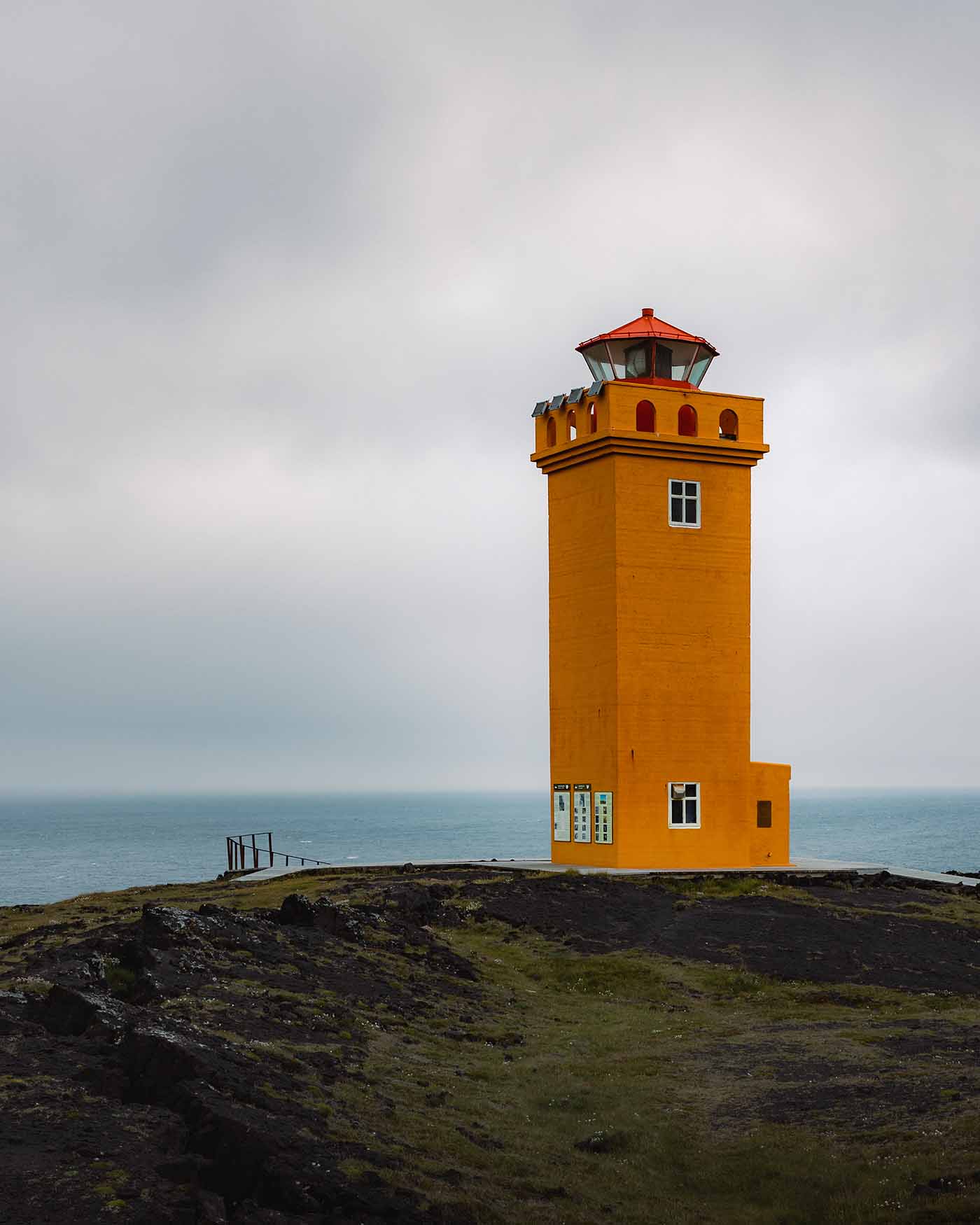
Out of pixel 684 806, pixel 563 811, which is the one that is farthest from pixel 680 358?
pixel 563 811

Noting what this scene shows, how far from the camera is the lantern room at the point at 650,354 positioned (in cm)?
3853

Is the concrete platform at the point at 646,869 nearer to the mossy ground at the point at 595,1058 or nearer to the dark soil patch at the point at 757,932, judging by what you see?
the dark soil patch at the point at 757,932

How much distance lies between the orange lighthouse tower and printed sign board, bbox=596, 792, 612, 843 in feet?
0.14

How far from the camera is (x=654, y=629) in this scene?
36.2 meters

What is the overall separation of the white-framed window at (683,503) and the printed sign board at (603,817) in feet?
25.1

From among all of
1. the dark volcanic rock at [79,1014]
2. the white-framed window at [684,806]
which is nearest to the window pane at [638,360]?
the white-framed window at [684,806]

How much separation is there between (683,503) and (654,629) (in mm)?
3682

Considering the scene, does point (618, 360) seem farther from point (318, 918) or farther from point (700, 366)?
point (318, 918)

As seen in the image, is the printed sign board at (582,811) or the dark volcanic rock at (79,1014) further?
the printed sign board at (582,811)

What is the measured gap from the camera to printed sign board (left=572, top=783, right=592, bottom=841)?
3669 centimetres

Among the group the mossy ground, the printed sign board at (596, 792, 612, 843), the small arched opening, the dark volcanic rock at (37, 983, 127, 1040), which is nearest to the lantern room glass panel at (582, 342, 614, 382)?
the small arched opening

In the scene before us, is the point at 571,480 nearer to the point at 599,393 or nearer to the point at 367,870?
the point at 599,393

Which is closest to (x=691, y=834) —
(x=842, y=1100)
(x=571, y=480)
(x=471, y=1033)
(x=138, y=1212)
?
(x=571, y=480)

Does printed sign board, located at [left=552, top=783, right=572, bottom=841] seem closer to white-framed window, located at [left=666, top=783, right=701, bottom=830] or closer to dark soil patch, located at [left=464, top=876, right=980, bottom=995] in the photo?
white-framed window, located at [left=666, top=783, right=701, bottom=830]
